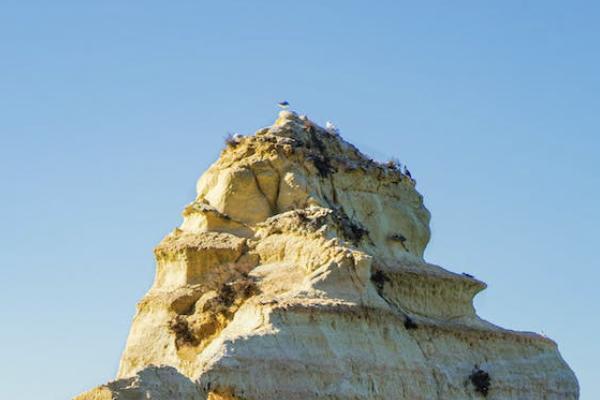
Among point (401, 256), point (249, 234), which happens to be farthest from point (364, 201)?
point (249, 234)

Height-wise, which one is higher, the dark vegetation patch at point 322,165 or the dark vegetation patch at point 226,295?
the dark vegetation patch at point 322,165

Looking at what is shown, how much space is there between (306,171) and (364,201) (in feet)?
13.9

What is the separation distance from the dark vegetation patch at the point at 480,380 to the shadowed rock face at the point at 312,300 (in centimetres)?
5

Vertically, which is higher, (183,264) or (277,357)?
(183,264)

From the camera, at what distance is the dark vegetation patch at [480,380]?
2285 inches

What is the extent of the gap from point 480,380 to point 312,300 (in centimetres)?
935

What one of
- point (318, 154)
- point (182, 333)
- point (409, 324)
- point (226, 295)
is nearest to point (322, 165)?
point (318, 154)

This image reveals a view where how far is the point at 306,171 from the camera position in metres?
62.2

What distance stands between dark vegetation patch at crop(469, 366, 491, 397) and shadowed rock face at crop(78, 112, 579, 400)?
5 cm

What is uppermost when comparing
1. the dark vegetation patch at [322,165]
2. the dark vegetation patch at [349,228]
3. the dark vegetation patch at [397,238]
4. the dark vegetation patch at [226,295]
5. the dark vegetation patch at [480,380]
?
the dark vegetation patch at [322,165]

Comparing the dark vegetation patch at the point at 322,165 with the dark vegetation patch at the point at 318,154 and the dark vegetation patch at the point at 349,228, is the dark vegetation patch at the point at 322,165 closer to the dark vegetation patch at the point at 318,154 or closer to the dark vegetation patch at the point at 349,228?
the dark vegetation patch at the point at 318,154

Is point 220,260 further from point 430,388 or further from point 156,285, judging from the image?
point 430,388

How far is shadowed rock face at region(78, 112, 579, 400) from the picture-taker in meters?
50.2

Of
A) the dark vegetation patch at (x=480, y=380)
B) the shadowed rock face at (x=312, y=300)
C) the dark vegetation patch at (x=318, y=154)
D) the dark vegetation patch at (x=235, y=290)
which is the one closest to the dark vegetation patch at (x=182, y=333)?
the shadowed rock face at (x=312, y=300)
